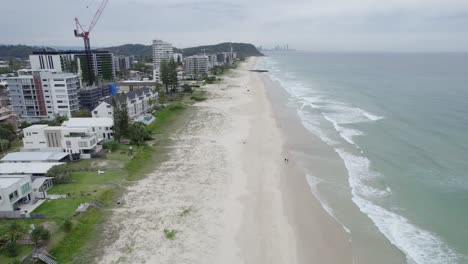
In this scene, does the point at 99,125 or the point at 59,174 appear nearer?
the point at 59,174

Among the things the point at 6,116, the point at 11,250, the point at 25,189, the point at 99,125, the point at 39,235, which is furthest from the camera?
the point at 6,116

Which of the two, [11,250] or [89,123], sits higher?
[89,123]

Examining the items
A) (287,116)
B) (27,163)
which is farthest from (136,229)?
(287,116)

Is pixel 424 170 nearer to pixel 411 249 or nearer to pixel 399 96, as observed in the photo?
pixel 411 249

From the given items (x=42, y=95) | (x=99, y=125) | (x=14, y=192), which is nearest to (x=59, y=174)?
(x=14, y=192)

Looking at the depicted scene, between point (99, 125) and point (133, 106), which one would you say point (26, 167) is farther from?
point (133, 106)

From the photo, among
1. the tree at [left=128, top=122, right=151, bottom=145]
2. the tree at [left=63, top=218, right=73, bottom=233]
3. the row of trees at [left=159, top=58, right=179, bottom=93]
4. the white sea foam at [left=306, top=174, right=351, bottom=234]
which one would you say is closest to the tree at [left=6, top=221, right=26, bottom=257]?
the tree at [left=63, top=218, right=73, bottom=233]
